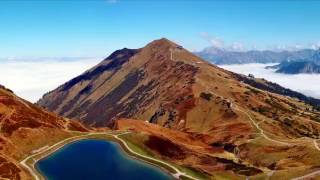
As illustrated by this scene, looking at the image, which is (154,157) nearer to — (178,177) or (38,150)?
(178,177)

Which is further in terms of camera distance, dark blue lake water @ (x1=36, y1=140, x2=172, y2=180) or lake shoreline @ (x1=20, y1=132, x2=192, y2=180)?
lake shoreline @ (x1=20, y1=132, x2=192, y2=180)

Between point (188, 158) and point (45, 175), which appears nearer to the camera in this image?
point (45, 175)

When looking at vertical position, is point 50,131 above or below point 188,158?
above

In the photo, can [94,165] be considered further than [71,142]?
No

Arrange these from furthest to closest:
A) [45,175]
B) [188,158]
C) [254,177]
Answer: [188,158] < [254,177] < [45,175]

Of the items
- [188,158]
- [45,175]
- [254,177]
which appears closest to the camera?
[45,175]

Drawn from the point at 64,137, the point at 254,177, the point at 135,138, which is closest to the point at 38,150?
the point at 64,137

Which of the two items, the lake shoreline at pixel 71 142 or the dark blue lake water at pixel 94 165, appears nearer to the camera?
the dark blue lake water at pixel 94 165

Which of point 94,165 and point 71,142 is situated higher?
point 71,142
